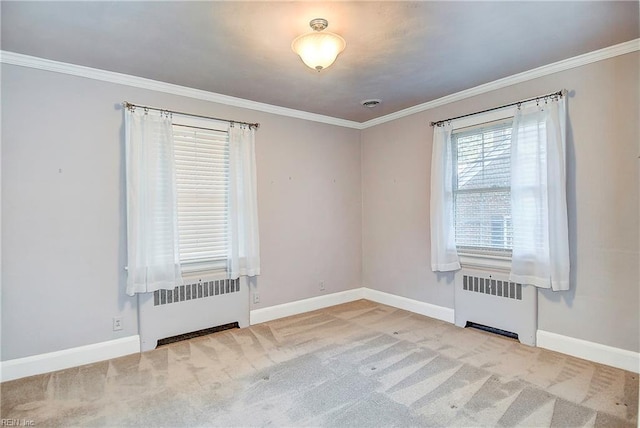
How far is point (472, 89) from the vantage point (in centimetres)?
368

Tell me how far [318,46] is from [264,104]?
1.90 metres

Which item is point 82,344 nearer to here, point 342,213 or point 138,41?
point 138,41

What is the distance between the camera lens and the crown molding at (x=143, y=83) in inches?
111

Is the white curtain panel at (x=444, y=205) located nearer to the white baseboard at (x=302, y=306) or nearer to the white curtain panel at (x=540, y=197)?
the white curtain panel at (x=540, y=197)

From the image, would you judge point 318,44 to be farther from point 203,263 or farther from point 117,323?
point 117,323

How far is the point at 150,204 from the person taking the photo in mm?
3240

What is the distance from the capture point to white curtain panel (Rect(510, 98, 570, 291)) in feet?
9.87

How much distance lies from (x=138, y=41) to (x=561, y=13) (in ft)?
9.74

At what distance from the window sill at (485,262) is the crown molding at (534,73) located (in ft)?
5.75

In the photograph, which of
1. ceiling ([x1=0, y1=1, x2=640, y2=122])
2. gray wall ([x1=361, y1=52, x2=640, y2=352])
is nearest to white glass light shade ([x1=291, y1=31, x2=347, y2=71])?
ceiling ([x1=0, y1=1, x2=640, y2=122])

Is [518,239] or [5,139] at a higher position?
[5,139]

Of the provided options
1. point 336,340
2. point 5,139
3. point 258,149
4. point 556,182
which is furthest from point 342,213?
point 5,139

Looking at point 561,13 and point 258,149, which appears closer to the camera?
point 561,13

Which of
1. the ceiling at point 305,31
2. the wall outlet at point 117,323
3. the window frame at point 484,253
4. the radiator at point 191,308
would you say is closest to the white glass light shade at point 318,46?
the ceiling at point 305,31
